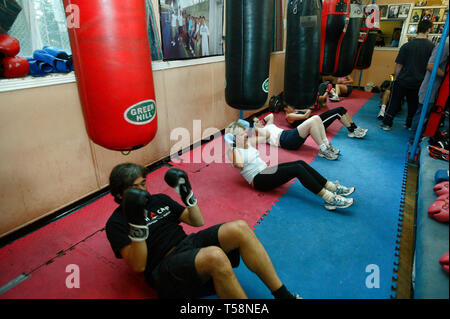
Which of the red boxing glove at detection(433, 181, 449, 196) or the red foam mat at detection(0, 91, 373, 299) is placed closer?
the red foam mat at detection(0, 91, 373, 299)

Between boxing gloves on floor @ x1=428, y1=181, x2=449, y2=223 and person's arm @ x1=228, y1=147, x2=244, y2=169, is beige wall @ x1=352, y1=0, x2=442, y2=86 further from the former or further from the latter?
person's arm @ x1=228, y1=147, x2=244, y2=169

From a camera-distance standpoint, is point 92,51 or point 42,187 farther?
point 42,187

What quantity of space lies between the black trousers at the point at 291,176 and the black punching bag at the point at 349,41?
2458mm

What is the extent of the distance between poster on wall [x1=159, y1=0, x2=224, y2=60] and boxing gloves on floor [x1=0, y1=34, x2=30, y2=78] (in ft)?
5.67

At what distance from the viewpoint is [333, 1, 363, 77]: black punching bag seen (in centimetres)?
454

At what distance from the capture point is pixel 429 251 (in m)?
1.85

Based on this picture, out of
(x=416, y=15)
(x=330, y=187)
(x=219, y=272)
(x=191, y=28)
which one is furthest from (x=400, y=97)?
(x=219, y=272)

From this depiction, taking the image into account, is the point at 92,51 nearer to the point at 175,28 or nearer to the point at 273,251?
the point at 175,28

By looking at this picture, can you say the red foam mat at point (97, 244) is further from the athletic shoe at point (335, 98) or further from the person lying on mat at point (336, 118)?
the athletic shoe at point (335, 98)

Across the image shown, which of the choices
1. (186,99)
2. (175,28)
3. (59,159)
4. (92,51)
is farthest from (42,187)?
(175,28)

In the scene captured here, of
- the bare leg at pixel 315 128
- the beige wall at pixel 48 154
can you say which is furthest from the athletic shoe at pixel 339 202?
the beige wall at pixel 48 154

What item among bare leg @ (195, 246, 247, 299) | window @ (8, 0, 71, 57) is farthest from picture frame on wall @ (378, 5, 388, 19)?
bare leg @ (195, 246, 247, 299)
